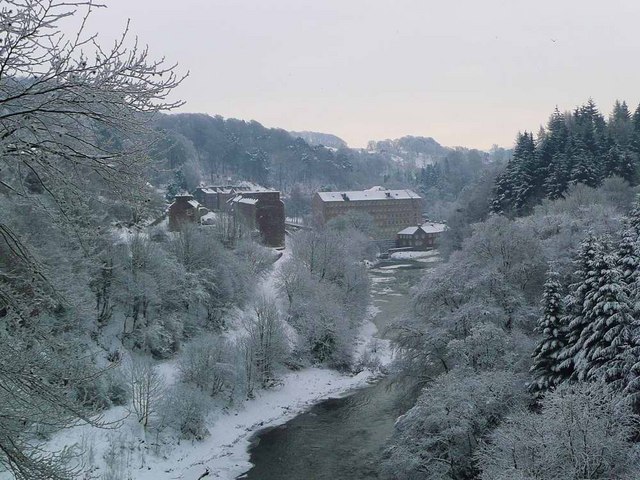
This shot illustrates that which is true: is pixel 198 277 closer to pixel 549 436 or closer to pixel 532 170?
pixel 549 436

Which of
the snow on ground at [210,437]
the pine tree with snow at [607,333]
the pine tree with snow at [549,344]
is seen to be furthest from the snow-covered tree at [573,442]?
the snow on ground at [210,437]

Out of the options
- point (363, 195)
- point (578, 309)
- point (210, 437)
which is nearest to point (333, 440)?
point (210, 437)

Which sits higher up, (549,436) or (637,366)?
(637,366)

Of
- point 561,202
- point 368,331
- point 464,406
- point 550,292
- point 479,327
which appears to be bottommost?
point 368,331

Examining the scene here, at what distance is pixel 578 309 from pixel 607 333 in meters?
2.45

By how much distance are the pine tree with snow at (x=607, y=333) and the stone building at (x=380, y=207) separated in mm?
78038

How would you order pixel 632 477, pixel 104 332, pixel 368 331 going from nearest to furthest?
pixel 632 477
pixel 104 332
pixel 368 331

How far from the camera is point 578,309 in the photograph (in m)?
19.0

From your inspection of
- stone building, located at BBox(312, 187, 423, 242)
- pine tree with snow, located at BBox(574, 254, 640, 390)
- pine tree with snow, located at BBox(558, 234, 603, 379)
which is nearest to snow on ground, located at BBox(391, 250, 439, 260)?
stone building, located at BBox(312, 187, 423, 242)

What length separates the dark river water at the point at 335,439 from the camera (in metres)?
21.1

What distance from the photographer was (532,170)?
55.7 m

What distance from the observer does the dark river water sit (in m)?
21.1

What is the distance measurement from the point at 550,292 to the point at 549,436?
734cm

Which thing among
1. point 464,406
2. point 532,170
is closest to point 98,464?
point 464,406
